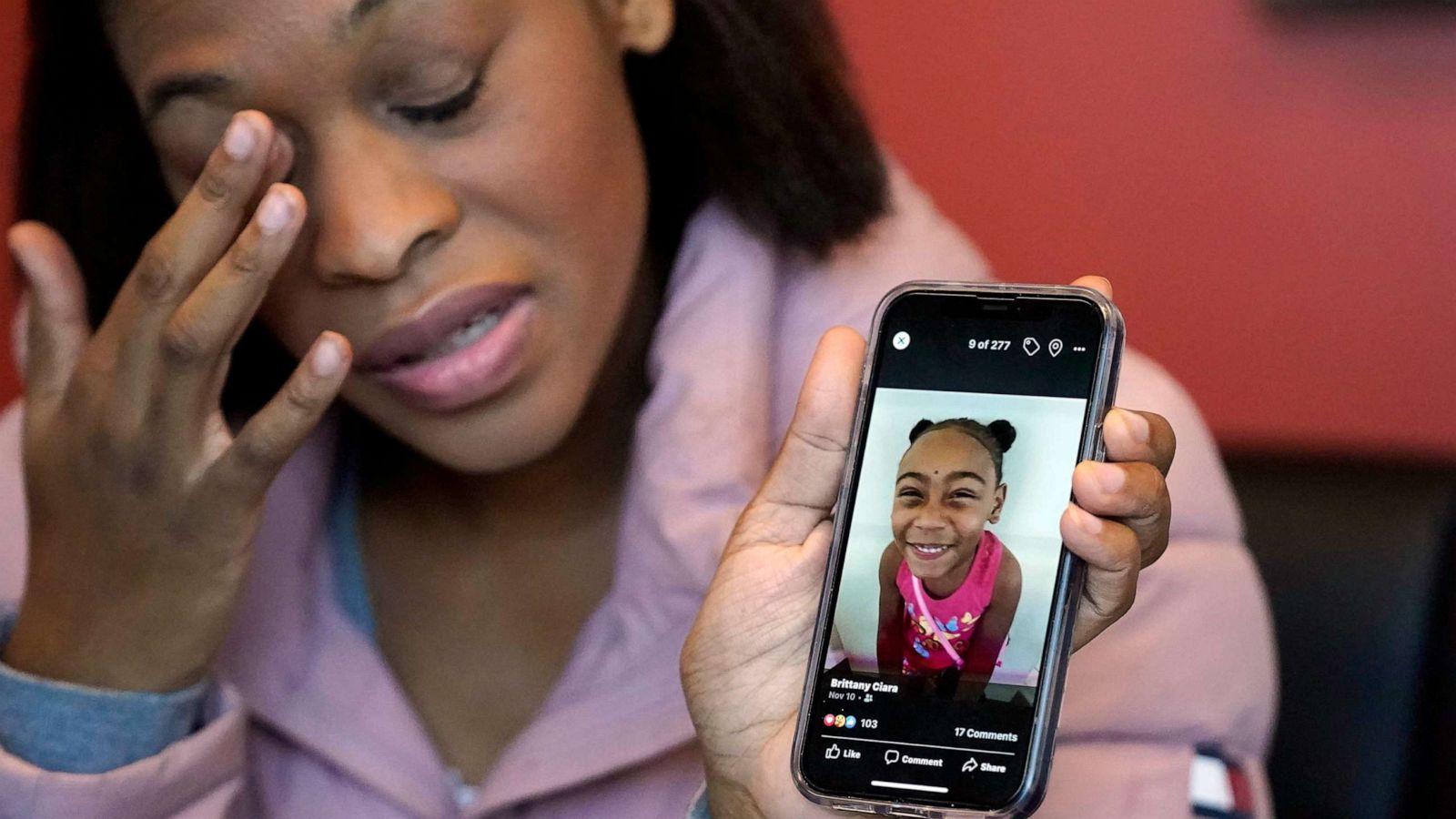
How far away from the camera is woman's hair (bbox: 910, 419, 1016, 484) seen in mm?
563

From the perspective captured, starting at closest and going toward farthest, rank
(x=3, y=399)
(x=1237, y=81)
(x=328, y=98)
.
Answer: (x=328, y=98) → (x=1237, y=81) → (x=3, y=399)

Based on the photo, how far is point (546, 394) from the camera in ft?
Answer: 2.67

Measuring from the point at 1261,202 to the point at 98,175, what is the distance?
2.90 feet

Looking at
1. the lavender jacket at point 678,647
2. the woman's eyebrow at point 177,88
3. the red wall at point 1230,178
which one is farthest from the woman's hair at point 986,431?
the red wall at point 1230,178

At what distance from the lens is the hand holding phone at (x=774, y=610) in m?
0.59

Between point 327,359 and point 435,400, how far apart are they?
101 millimetres

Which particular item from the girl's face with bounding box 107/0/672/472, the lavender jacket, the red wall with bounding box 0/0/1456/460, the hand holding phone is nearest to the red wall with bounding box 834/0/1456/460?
the red wall with bounding box 0/0/1456/460

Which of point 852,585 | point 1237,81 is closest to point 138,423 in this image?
point 852,585

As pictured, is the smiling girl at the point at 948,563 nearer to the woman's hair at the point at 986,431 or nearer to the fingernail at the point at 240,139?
the woman's hair at the point at 986,431

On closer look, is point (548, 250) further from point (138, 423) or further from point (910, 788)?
point (910, 788)

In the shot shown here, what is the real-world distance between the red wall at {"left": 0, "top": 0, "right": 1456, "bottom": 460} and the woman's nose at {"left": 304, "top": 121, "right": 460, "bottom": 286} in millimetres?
678

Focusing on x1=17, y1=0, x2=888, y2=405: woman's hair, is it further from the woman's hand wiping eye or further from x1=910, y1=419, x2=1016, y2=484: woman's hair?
x1=910, y1=419, x2=1016, y2=484: woman's hair

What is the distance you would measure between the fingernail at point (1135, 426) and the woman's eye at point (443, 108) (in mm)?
379

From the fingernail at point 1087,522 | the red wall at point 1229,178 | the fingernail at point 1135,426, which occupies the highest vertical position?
the red wall at point 1229,178
